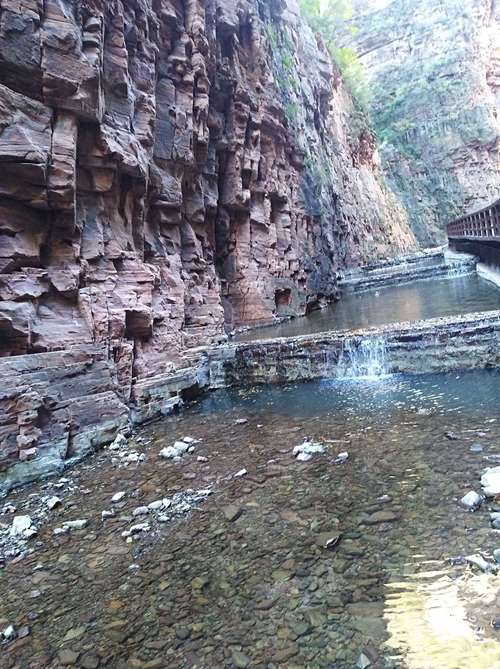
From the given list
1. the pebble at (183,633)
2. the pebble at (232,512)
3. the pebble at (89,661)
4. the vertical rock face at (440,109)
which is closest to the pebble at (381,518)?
the pebble at (232,512)

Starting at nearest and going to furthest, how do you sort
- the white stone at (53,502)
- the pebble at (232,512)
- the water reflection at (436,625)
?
Answer: 1. the water reflection at (436,625)
2. the pebble at (232,512)
3. the white stone at (53,502)

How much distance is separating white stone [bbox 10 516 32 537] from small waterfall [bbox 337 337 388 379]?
813cm

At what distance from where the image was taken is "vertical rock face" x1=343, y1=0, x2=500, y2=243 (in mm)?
58250

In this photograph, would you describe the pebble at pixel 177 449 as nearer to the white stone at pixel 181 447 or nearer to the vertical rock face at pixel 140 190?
the white stone at pixel 181 447

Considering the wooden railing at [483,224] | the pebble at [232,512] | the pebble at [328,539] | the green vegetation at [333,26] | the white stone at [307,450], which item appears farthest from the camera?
Result: the green vegetation at [333,26]

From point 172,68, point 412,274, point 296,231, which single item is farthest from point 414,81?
point 172,68

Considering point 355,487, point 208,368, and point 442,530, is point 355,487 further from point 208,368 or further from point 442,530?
point 208,368

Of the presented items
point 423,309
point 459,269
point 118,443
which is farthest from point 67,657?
point 459,269

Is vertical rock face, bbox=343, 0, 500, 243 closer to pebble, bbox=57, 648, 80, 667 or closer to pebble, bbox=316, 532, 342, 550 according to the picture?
pebble, bbox=316, 532, 342, 550

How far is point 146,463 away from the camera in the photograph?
7.43 meters

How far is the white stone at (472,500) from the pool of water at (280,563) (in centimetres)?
8

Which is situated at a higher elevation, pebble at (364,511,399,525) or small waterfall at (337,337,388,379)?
small waterfall at (337,337,388,379)

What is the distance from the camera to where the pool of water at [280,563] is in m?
3.12

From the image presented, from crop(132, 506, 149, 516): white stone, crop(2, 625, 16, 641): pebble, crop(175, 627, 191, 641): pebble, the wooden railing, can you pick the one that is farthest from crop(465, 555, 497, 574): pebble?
the wooden railing
